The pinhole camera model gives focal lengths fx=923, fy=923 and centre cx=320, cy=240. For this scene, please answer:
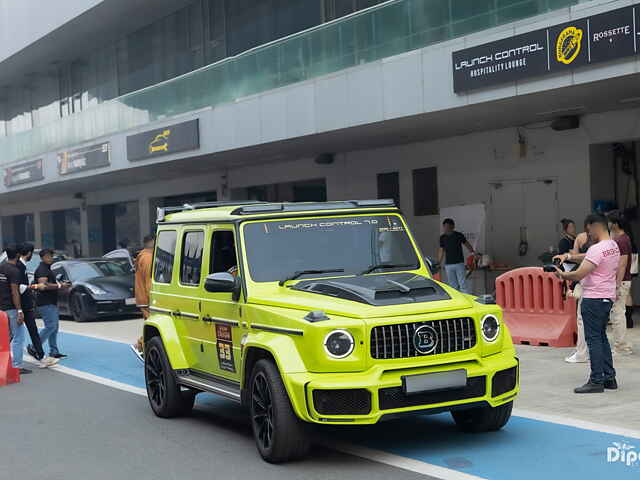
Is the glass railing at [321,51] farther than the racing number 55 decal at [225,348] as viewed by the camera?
Yes

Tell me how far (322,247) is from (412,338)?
59.8 inches

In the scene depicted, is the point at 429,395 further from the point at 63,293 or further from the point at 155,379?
the point at 63,293

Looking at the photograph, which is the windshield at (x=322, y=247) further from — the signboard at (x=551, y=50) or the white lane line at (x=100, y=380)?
the signboard at (x=551, y=50)

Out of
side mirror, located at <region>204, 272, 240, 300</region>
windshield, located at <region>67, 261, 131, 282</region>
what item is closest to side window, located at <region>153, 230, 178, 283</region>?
side mirror, located at <region>204, 272, 240, 300</region>

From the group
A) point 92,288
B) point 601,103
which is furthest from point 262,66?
point 601,103

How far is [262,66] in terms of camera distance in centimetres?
1973

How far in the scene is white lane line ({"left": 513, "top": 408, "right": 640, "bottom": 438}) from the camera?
7.22 m

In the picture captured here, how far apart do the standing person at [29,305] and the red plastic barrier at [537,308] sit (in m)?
6.64

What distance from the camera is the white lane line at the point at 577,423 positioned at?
722 centimetres

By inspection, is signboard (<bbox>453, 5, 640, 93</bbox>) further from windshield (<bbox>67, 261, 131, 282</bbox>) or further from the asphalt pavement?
windshield (<bbox>67, 261, 131, 282</bbox>)

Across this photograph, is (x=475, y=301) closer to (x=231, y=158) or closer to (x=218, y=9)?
(x=231, y=158)

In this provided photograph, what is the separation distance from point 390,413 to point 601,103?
10161mm

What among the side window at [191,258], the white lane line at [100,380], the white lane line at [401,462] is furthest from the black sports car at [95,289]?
the white lane line at [401,462]

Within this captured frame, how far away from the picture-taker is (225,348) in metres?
7.85
